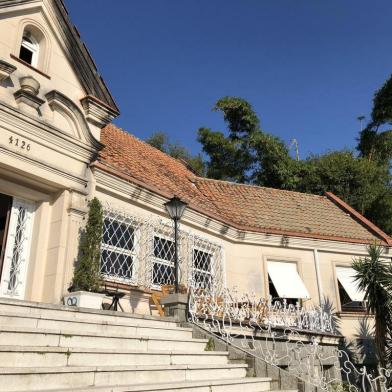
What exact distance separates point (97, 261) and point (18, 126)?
3093mm

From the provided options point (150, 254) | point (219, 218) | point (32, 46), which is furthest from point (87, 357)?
point (219, 218)

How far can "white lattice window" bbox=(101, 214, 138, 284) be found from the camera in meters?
9.84

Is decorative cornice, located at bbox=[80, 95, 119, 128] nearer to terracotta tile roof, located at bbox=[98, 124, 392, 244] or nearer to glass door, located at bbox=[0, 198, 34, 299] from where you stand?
terracotta tile roof, located at bbox=[98, 124, 392, 244]

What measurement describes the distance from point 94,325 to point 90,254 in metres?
2.88

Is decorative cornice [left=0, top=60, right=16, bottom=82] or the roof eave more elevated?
decorative cornice [left=0, top=60, right=16, bottom=82]

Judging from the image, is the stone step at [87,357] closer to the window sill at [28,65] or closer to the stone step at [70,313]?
the stone step at [70,313]

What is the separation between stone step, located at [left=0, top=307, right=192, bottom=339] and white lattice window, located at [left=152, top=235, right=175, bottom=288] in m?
3.85

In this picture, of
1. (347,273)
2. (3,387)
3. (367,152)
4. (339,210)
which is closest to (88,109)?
(3,387)

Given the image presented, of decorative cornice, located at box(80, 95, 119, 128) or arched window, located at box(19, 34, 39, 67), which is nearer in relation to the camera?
arched window, located at box(19, 34, 39, 67)

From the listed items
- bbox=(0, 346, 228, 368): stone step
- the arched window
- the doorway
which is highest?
the arched window

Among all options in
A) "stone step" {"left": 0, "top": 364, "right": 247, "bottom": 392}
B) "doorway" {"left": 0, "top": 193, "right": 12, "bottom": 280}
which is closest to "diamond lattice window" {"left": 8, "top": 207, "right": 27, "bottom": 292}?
"doorway" {"left": 0, "top": 193, "right": 12, "bottom": 280}

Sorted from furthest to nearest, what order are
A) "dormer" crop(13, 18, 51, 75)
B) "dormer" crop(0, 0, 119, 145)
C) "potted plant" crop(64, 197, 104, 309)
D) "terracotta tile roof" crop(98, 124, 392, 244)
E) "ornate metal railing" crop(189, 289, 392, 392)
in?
"terracotta tile roof" crop(98, 124, 392, 244)
"dormer" crop(13, 18, 51, 75)
"dormer" crop(0, 0, 119, 145)
"potted plant" crop(64, 197, 104, 309)
"ornate metal railing" crop(189, 289, 392, 392)

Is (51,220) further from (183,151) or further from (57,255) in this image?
(183,151)

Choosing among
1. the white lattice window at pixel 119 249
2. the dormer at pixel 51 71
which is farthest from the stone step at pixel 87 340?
the dormer at pixel 51 71
